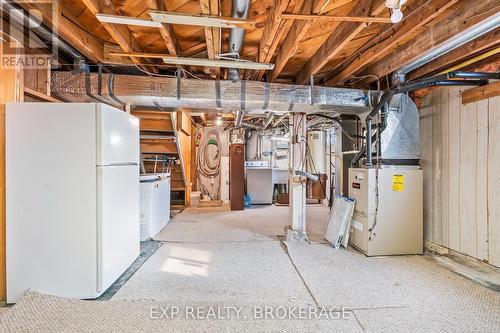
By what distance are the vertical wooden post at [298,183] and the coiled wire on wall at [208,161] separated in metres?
3.62

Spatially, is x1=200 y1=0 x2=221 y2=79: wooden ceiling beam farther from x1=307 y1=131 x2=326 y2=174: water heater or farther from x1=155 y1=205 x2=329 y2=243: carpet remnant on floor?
x1=307 y1=131 x2=326 y2=174: water heater

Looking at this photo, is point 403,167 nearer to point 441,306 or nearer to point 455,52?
point 455,52

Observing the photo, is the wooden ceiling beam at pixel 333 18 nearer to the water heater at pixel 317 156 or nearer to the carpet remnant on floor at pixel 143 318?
the carpet remnant on floor at pixel 143 318

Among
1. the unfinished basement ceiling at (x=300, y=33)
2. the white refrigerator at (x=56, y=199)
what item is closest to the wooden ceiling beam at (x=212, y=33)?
the unfinished basement ceiling at (x=300, y=33)

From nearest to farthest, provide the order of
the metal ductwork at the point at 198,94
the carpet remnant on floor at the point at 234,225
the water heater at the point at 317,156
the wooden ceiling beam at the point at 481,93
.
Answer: the wooden ceiling beam at the point at 481,93
the metal ductwork at the point at 198,94
the carpet remnant on floor at the point at 234,225
the water heater at the point at 317,156

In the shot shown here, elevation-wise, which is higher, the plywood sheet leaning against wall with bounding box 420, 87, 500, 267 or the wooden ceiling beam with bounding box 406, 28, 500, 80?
the wooden ceiling beam with bounding box 406, 28, 500, 80

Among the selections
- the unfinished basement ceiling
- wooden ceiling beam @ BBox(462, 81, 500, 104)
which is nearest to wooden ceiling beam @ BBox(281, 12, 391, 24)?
the unfinished basement ceiling

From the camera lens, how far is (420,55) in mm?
2262

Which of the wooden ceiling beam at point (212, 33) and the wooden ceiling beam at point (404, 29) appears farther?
the wooden ceiling beam at point (404, 29)

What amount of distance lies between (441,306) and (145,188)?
3.49 meters

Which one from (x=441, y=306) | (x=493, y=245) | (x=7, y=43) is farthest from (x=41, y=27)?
(x=493, y=245)

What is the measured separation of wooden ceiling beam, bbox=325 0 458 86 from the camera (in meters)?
1.68

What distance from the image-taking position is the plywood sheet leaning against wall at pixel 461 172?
2.44 metres

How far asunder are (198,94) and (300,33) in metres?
1.30
